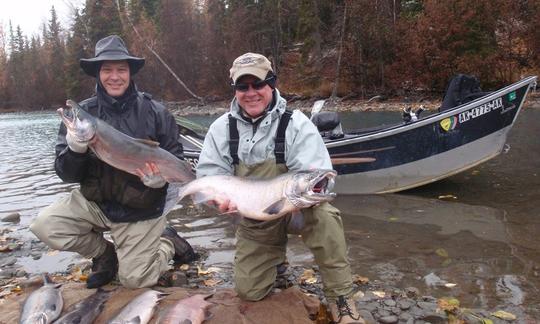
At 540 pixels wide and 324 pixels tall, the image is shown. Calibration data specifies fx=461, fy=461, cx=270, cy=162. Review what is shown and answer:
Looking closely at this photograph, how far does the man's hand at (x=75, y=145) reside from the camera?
3596mm

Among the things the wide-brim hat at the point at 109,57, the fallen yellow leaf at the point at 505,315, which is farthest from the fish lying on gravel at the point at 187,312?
the fallen yellow leaf at the point at 505,315

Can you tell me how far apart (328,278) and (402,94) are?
88.1 feet

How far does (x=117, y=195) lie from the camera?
3996 mm

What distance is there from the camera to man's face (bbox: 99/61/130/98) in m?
3.97

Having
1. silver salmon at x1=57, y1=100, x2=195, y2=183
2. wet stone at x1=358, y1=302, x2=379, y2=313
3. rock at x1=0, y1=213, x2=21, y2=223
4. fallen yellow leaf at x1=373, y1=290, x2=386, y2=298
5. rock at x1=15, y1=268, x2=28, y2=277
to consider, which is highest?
silver salmon at x1=57, y1=100, x2=195, y2=183

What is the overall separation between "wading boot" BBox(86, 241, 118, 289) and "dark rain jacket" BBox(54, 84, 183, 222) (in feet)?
1.43

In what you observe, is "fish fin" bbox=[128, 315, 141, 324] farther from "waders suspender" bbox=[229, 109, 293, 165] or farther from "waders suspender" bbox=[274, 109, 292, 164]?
"waders suspender" bbox=[274, 109, 292, 164]

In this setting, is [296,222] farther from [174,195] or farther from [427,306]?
[427,306]

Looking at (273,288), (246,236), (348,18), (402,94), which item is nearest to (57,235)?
(246,236)

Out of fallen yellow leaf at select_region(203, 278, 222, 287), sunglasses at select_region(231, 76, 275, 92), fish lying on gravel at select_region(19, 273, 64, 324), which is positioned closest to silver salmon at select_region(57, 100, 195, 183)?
sunglasses at select_region(231, 76, 275, 92)

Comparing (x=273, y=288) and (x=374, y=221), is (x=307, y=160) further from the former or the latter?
(x=374, y=221)

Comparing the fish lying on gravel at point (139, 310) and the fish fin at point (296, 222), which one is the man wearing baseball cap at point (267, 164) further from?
the fish lying on gravel at point (139, 310)

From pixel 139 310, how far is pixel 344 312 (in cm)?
149

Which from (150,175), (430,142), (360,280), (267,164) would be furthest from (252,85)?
(430,142)
